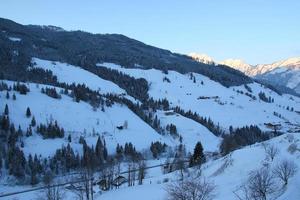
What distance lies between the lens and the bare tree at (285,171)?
73331mm

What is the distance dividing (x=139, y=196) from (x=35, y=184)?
66036mm

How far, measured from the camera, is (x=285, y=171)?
7294cm

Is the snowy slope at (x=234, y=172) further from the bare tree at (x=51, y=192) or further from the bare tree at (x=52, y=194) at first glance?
the bare tree at (x=51, y=192)

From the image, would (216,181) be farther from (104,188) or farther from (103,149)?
(103,149)

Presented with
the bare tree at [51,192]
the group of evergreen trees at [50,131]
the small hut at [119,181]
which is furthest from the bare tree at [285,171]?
the group of evergreen trees at [50,131]

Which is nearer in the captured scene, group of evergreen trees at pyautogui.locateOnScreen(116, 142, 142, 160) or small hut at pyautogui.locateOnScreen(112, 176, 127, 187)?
small hut at pyautogui.locateOnScreen(112, 176, 127, 187)

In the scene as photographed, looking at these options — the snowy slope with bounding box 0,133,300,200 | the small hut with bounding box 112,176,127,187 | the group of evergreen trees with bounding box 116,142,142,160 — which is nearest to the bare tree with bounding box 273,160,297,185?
the snowy slope with bounding box 0,133,300,200

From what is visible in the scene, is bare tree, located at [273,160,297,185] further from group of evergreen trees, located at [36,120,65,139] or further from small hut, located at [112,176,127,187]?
group of evergreen trees, located at [36,120,65,139]

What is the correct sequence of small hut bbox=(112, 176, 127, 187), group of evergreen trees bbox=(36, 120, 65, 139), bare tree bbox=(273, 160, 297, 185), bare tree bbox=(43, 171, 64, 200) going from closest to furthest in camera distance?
bare tree bbox=(273, 160, 297, 185)
bare tree bbox=(43, 171, 64, 200)
small hut bbox=(112, 176, 127, 187)
group of evergreen trees bbox=(36, 120, 65, 139)

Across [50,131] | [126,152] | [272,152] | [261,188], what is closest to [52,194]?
[272,152]

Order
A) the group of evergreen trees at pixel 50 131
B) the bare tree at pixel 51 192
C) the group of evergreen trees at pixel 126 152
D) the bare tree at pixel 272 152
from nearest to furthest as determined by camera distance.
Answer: the bare tree at pixel 272 152 → the bare tree at pixel 51 192 → the group of evergreen trees at pixel 126 152 → the group of evergreen trees at pixel 50 131

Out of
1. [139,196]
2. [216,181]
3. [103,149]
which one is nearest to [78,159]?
[103,149]

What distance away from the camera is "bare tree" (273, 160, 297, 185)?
73.3m

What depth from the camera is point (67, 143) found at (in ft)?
617
